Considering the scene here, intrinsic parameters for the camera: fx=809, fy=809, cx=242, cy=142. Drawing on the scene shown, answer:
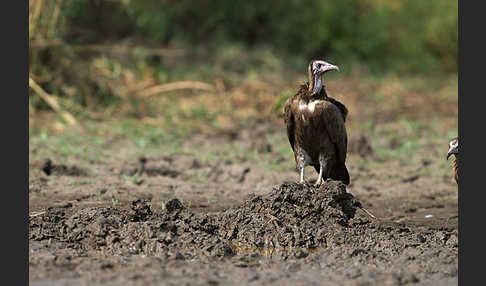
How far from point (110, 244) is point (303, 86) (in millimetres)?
2214

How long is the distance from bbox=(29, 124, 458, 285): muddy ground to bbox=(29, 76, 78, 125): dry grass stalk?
1.97 m

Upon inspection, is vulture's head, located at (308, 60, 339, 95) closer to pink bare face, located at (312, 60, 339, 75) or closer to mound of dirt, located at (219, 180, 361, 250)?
pink bare face, located at (312, 60, 339, 75)

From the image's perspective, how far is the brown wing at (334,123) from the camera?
6781mm

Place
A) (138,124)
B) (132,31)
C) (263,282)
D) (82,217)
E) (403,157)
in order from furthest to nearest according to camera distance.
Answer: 1. (132,31)
2. (138,124)
3. (403,157)
4. (82,217)
5. (263,282)

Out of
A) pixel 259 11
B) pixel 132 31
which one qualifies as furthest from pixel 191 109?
pixel 259 11

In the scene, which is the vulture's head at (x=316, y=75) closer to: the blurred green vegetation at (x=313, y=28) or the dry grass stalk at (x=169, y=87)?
the dry grass stalk at (x=169, y=87)

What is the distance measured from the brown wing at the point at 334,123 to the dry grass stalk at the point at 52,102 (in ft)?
16.8

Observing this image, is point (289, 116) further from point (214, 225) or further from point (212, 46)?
point (212, 46)

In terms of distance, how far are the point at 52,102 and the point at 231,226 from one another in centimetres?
577

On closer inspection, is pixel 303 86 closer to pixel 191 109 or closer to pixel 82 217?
pixel 82 217

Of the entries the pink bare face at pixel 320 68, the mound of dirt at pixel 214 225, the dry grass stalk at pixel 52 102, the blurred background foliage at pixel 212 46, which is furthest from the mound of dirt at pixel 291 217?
the dry grass stalk at pixel 52 102

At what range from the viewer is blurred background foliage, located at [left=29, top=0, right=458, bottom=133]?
11.8 m

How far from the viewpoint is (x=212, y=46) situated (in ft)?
56.0

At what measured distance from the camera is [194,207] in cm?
730
